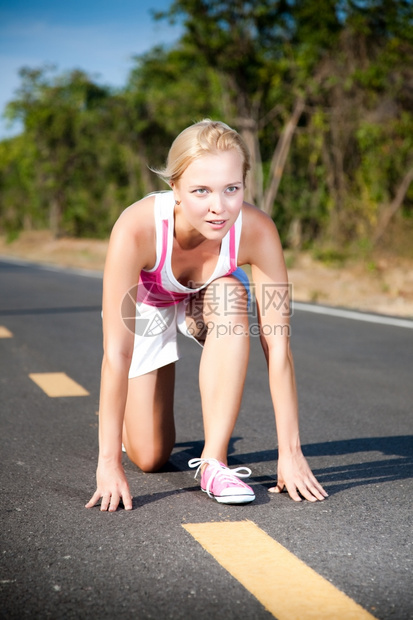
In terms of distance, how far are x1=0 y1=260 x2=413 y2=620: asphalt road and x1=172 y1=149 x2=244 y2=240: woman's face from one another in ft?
3.58

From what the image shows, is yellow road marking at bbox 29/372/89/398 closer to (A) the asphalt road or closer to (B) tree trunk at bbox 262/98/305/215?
(A) the asphalt road

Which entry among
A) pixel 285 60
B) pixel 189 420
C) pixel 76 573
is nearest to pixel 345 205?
pixel 285 60

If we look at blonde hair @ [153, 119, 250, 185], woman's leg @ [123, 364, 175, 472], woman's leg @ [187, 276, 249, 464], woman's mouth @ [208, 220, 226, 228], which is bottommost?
woman's leg @ [123, 364, 175, 472]

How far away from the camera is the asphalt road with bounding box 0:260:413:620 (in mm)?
2584

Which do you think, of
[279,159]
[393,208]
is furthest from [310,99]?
[393,208]

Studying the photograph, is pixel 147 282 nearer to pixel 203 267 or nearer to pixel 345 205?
pixel 203 267

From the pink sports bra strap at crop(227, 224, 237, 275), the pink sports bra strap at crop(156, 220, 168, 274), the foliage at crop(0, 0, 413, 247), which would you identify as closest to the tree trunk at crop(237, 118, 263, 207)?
the foliage at crop(0, 0, 413, 247)

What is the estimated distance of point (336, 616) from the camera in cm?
242

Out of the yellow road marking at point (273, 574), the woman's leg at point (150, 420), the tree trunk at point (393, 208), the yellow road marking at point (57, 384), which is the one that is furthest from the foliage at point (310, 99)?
the yellow road marking at point (273, 574)

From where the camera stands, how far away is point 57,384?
21.2ft

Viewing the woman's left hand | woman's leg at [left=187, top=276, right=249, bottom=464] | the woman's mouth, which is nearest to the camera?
the woman's mouth

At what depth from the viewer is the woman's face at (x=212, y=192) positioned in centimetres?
330

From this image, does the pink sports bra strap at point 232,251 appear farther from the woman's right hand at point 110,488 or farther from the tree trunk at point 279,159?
the tree trunk at point 279,159

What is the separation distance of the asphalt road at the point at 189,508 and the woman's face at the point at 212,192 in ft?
3.58
